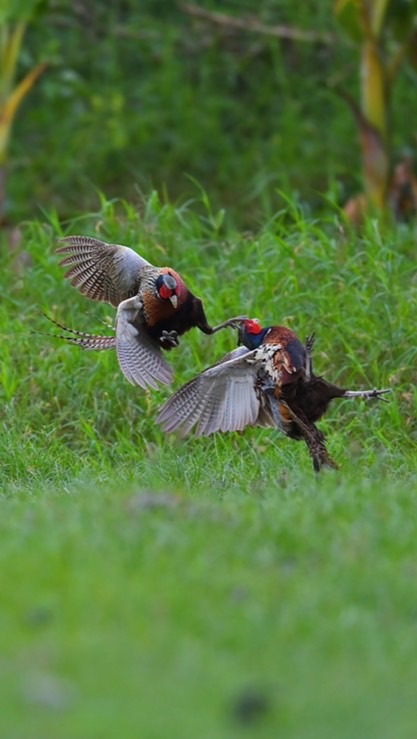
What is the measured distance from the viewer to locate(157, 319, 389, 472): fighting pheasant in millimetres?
6879

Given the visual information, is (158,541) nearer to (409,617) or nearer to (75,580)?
(75,580)

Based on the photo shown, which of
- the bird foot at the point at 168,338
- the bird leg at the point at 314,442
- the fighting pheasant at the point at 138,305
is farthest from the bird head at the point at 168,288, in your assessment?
the bird leg at the point at 314,442

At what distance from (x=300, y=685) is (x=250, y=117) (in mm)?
9897

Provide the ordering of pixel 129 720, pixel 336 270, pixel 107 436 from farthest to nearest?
pixel 336 270, pixel 107 436, pixel 129 720

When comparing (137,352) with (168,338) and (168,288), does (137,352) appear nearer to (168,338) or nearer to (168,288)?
(168,338)

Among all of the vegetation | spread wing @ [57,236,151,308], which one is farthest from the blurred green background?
spread wing @ [57,236,151,308]

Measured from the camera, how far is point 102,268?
305 inches

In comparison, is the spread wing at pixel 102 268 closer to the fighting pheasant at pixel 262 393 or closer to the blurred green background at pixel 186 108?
the fighting pheasant at pixel 262 393

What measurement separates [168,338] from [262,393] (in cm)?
53

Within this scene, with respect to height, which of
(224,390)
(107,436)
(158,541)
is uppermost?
(158,541)

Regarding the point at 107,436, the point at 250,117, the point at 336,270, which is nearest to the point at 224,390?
the point at 107,436

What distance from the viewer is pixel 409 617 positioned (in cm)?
440

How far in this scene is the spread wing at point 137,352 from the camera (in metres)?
7.14

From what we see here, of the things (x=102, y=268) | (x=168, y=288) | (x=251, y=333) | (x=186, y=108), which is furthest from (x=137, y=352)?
(x=186, y=108)
